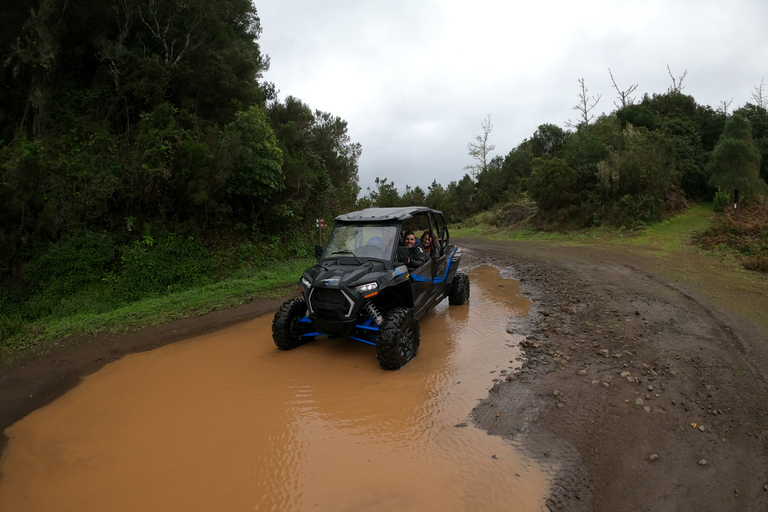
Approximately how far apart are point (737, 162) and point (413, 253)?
16963mm

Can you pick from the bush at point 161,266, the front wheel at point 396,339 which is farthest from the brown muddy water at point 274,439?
the bush at point 161,266

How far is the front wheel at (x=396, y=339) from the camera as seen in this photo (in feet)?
18.1

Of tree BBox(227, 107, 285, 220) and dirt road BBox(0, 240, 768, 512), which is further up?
tree BBox(227, 107, 285, 220)

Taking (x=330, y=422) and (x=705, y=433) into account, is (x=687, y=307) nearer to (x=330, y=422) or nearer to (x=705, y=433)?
(x=705, y=433)

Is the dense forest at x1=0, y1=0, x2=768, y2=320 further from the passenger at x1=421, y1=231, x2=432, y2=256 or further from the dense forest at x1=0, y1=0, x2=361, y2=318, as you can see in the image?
the passenger at x1=421, y1=231, x2=432, y2=256

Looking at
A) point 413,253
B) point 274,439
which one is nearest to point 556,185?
point 413,253

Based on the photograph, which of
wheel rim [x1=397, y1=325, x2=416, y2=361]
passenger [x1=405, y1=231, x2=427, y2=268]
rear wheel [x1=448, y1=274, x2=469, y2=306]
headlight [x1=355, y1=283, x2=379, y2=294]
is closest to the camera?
headlight [x1=355, y1=283, x2=379, y2=294]

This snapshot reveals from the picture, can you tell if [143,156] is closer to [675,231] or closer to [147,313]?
[147,313]

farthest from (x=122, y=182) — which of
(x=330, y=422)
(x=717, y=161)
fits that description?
(x=717, y=161)

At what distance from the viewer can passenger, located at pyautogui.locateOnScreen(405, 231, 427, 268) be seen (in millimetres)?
6712

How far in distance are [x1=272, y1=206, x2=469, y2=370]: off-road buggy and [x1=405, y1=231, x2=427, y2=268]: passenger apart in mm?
88

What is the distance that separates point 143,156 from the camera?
10953mm

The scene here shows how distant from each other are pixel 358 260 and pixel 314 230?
1138cm

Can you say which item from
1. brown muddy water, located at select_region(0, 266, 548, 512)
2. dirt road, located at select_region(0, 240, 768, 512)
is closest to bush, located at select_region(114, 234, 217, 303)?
dirt road, located at select_region(0, 240, 768, 512)
